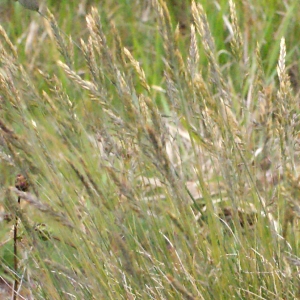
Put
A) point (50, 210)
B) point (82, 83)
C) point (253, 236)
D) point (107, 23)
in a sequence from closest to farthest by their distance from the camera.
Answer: point (50, 210) < point (82, 83) < point (253, 236) < point (107, 23)

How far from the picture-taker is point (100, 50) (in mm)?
1164

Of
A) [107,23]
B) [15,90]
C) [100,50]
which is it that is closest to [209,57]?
[100,50]

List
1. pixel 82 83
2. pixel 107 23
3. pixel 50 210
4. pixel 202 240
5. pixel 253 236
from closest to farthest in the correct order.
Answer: pixel 50 210 → pixel 82 83 → pixel 202 240 → pixel 253 236 → pixel 107 23

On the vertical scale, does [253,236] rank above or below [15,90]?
below

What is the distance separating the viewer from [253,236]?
4.55 feet

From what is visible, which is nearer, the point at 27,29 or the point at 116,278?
the point at 116,278

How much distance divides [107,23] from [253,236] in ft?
7.87

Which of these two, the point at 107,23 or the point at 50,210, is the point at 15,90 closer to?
the point at 50,210

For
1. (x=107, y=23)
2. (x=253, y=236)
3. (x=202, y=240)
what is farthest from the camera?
(x=107, y=23)

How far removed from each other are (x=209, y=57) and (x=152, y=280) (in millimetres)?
495

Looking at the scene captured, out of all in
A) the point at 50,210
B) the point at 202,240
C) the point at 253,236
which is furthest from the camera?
the point at 253,236

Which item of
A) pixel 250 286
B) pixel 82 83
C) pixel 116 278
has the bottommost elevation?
pixel 250 286

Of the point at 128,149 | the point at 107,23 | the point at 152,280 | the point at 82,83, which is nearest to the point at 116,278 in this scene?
the point at 152,280

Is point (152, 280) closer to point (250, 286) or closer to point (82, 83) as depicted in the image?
point (250, 286)
